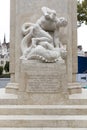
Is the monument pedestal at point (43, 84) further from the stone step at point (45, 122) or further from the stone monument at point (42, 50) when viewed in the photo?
the stone step at point (45, 122)

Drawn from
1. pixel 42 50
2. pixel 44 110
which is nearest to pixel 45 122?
pixel 44 110

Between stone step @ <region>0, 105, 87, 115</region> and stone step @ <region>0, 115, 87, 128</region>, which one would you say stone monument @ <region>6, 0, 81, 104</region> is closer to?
stone step @ <region>0, 105, 87, 115</region>

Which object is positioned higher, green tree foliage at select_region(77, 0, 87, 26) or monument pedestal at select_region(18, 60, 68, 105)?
green tree foliage at select_region(77, 0, 87, 26)

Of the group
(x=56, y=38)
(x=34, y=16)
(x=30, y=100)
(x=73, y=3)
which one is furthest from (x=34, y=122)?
(x=73, y=3)

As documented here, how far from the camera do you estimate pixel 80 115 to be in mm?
7953

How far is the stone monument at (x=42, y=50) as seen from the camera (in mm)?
8445

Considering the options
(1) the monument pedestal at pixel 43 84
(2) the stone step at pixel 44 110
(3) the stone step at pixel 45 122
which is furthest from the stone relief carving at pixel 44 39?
(3) the stone step at pixel 45 122

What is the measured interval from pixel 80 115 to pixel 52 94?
0.97 metres

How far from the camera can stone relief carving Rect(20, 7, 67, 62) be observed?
335 inches

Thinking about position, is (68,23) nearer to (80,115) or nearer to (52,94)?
(52,94)

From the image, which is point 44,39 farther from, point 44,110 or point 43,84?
point 44,110

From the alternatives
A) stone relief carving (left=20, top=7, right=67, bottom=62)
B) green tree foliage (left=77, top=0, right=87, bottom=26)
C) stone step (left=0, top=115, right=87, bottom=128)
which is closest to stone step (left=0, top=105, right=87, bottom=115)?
stone step (left=0, top=115, right=87, bottom=128)

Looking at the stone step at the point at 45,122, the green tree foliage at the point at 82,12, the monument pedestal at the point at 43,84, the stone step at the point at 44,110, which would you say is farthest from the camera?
the green tree foliage at the point at 82,12

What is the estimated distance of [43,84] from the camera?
27.7 feet
